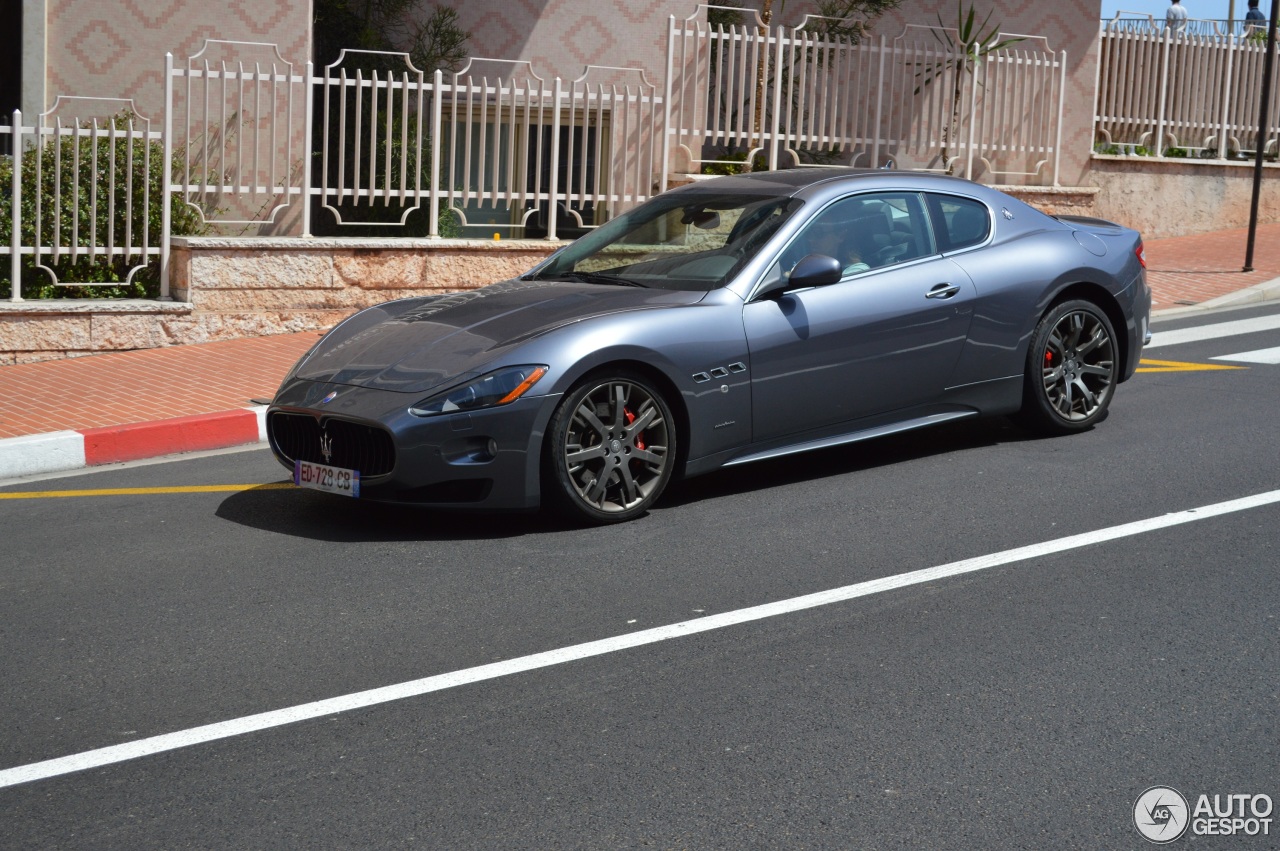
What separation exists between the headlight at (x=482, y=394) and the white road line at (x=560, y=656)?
1.45 m

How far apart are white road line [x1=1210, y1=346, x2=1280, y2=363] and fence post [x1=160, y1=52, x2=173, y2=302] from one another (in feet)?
26.2

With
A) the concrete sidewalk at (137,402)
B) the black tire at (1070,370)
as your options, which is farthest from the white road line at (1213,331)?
the black tire at (1070,370)

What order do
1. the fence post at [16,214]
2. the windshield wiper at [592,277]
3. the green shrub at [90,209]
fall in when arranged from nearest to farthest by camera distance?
the windshield wiper at [592,277], the fence post at [16,214], the green shrub at [90,209]

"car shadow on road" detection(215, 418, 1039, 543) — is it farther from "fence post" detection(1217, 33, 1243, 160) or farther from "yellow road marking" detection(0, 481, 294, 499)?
"fence post" detection(1217, 33, 1243, 160)

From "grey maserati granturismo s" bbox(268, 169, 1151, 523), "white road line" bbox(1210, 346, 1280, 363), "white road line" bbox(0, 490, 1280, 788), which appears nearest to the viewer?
"white road line" bbox(0, 490, 1280, 788)

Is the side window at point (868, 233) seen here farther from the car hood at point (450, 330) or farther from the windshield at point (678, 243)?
the car hood at point (450, 330)

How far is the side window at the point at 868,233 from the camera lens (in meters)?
7.19

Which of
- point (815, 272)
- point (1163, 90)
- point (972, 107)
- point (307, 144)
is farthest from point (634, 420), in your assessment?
point (1163, 90)

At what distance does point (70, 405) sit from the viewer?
30.8 ft

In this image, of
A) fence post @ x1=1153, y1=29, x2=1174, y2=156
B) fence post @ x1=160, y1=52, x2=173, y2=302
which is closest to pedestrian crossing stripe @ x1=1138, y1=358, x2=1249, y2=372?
fence post @ x1=160, y1=52, x2=173, y2=302

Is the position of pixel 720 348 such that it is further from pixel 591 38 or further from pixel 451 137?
pixel 591 38

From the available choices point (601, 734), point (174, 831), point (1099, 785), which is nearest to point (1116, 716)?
point (1099, 785)

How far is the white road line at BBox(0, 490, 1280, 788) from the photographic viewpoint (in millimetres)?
4082

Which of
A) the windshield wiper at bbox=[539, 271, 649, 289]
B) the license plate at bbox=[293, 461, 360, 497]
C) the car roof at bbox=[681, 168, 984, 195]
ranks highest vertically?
the car roof at bbox=[681, 168, 984, 195]
